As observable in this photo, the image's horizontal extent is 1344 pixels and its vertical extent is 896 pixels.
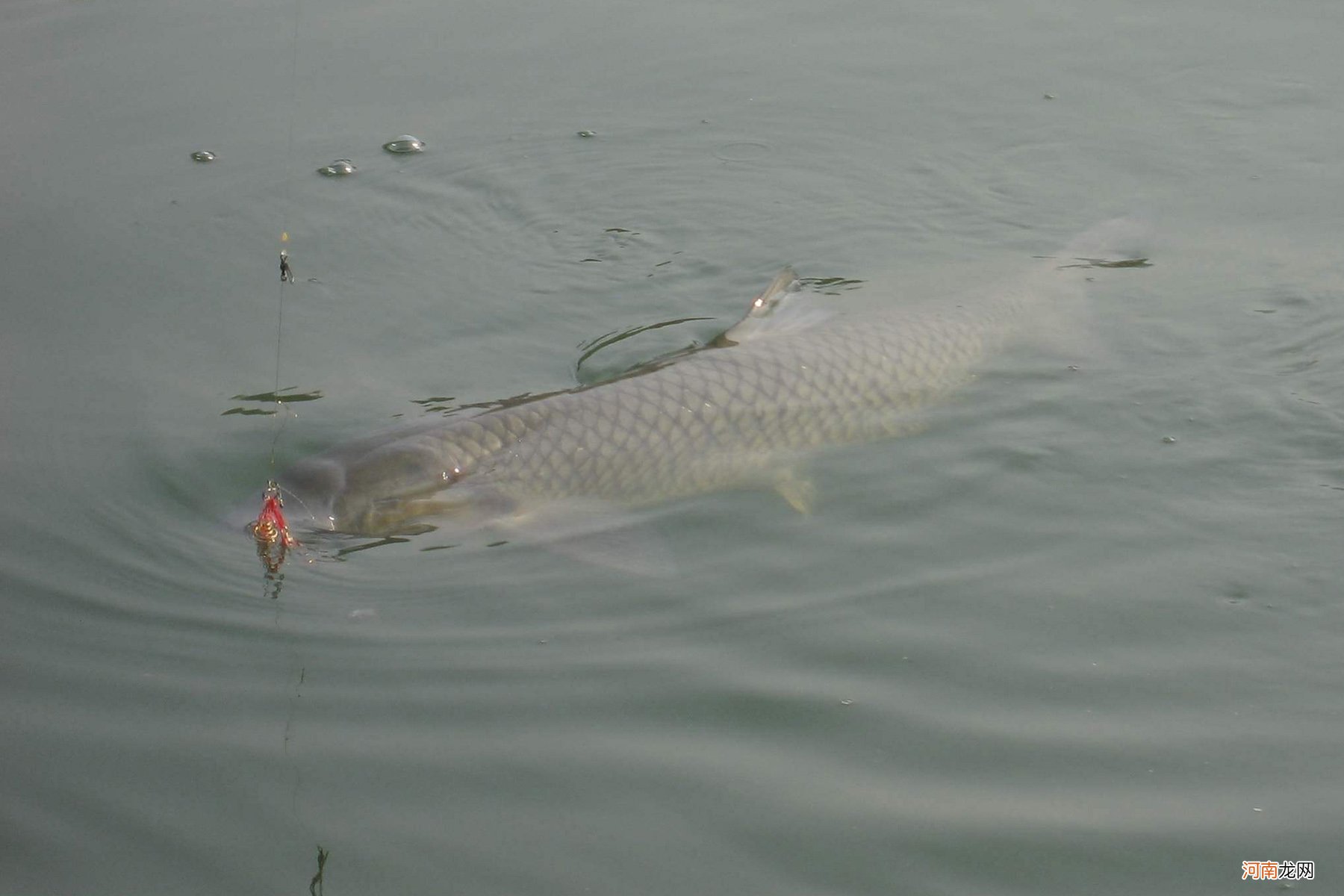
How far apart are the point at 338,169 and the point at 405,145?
400 millimetres

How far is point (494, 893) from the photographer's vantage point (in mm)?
2992

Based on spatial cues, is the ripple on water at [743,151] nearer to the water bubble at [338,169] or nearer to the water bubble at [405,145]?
the water bubble at [405,145]

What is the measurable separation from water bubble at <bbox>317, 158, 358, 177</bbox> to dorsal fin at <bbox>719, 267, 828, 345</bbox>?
238cm

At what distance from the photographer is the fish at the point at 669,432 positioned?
4.41 m

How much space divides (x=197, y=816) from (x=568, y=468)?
1738 millimetres

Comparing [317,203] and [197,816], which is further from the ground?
[317,203]

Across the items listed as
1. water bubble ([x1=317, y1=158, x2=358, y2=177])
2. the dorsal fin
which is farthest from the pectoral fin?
water bubble ([x1=317, y1=158, x2=358, y2=177])

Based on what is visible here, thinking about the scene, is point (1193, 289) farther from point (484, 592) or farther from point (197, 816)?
point (197, 816)

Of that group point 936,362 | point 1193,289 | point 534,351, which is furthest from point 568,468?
point 1193,289

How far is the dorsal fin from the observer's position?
209 inches

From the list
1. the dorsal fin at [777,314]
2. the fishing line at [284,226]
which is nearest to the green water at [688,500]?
the fishing line at [284,226]

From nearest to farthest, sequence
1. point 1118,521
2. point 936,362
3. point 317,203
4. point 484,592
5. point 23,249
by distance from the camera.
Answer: point 484,592, point 1118,521, point 936,362, point 23,249, point 317,203

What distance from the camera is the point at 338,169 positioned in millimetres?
6805

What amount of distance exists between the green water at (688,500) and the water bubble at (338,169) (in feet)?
0.22
